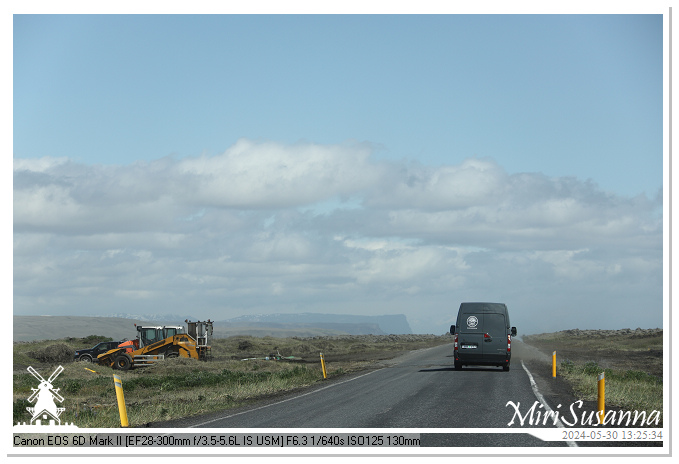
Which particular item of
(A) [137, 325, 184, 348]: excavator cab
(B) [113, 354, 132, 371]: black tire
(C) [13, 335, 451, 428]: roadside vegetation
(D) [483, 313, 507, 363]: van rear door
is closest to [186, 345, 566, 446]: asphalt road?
(C) [13, 335, 451, 428]: roadside vegetation

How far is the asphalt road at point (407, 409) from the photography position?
12766mm

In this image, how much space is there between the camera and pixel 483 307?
2883 cm

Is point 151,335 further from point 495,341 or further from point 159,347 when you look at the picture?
point 495,341

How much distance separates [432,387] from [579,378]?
7.90 meters

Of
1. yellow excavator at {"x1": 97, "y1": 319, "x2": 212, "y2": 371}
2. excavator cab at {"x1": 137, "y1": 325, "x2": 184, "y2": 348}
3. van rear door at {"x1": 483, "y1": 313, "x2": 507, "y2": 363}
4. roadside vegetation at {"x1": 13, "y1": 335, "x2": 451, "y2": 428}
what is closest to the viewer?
roadside vegetation at {"x1": 13, "y1": 335, "x2": 451, "y2": 428}

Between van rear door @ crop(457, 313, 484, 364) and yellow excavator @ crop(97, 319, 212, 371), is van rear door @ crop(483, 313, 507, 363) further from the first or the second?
yellow excavator @ crop(97, 319, 212, 371)

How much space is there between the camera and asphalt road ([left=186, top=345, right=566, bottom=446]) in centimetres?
1277

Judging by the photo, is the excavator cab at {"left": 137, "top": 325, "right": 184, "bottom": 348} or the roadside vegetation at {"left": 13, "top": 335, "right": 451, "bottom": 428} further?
the excavator cab at {"left": 137, "top": 325, "right": 184, "bottom": 348}

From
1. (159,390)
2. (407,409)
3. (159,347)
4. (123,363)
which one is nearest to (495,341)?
(407,409)

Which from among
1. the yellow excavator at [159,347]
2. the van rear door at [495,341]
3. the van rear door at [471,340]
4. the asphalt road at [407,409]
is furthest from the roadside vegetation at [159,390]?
the van rear door at [495,341]

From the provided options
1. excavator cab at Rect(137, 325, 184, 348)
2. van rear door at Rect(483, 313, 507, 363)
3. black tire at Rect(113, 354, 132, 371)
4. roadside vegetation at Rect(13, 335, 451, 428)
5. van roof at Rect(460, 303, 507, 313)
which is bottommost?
black tire at Rect(113, 354, 132, 371)

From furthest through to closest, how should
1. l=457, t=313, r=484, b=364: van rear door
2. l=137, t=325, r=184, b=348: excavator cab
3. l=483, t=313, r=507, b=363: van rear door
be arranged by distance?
l=137, t=325, r=184, b=348: excavator cab < l=457, t=313, r=484, b=364: van rear door < l=483, t=313, r=507, b=363: van rear door

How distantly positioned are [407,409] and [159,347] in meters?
29.3
